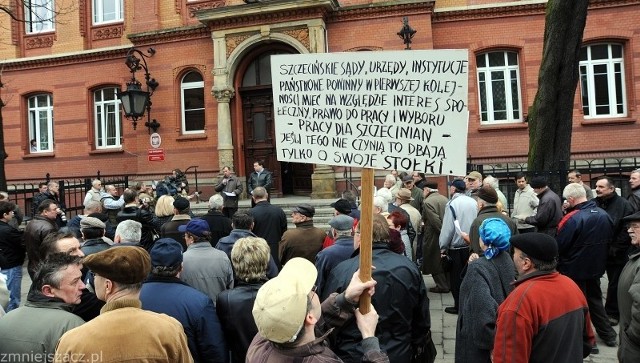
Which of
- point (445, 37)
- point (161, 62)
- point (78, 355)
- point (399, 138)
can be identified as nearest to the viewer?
point (78, 355)

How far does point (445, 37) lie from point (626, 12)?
539cm

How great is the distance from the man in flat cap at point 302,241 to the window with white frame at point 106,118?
14.9 metres

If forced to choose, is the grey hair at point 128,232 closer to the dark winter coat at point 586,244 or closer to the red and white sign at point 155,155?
Result: the dark winter coat at point 586,244

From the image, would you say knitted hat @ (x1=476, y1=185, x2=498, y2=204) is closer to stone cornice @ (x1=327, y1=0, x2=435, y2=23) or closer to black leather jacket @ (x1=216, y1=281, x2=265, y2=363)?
black leather jacket @ (x1=216, y1=281, x2=265, y2=363)

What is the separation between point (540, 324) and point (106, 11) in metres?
19.7

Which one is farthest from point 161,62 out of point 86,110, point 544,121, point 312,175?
point 544,121

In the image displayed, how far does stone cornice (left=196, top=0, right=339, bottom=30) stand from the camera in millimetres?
14430

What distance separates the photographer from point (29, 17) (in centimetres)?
1938

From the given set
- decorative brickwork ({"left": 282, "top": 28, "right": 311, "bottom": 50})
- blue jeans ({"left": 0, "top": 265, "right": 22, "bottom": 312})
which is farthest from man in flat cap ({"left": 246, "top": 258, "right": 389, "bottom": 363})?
decorative brickwork ({"left": 282, "top": 28, "right": 311, "bottom": 50})

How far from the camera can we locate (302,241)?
5621mm

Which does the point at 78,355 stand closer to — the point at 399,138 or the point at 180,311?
the point at 180,311

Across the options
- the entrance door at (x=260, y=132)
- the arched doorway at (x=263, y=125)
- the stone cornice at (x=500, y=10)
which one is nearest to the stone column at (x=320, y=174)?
the arched doorway at (x=263, y=125)

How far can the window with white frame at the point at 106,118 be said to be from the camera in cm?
1856

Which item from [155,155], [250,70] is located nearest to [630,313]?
[250,70]
